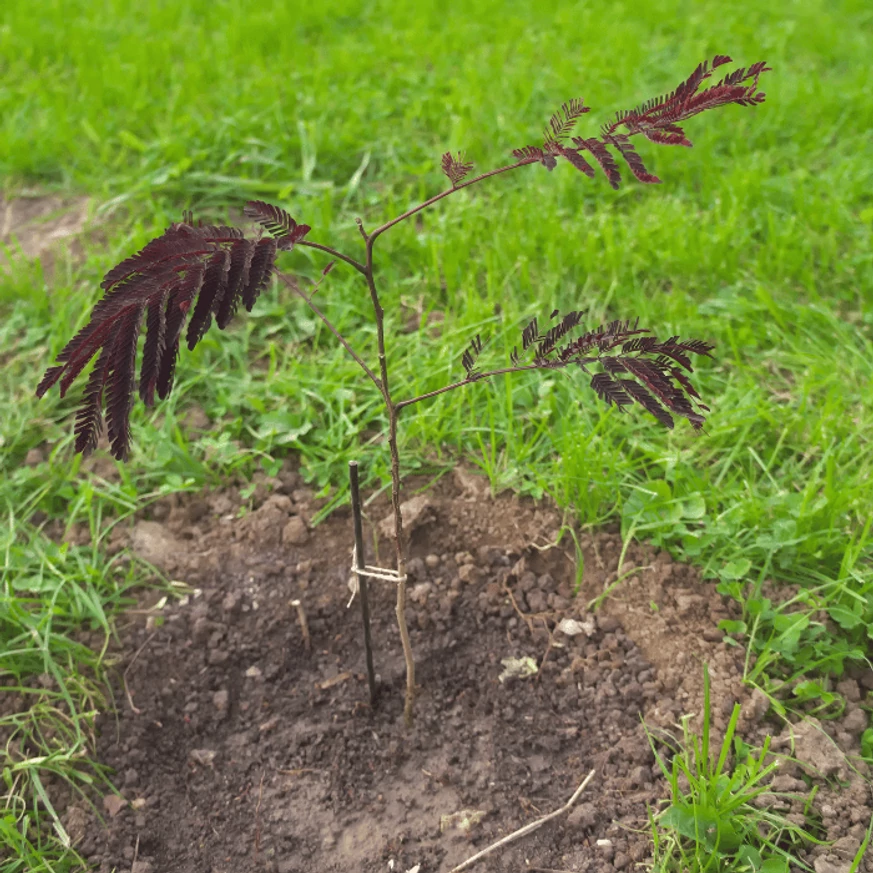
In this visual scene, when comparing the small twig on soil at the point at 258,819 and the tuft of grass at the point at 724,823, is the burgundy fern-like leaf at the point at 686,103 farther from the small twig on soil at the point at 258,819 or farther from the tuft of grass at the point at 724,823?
the small twig on soil at the point at 258,819

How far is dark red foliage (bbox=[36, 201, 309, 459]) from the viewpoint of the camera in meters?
1.31

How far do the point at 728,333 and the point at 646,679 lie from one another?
52.6 inches

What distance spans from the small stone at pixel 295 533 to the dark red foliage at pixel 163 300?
1.16m

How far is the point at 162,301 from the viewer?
1.35 meters

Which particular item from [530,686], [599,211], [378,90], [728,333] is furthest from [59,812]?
[378,90]

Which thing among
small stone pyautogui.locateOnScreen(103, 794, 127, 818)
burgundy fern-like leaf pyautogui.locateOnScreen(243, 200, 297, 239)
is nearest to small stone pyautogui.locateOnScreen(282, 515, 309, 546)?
small stone pyautogui.locateOnScreen(103, 794, 127, 818)

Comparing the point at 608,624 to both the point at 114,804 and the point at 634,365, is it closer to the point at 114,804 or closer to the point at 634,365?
the point at 634,365

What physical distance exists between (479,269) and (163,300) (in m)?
2.09

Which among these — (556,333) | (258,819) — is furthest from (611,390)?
(258,819)

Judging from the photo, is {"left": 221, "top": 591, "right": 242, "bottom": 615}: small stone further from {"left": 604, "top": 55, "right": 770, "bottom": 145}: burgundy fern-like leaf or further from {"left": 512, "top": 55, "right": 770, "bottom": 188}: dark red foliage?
{"left": 604, "top": 55, "right": 770, "bottom": 145}: burgundy fern-like leaf

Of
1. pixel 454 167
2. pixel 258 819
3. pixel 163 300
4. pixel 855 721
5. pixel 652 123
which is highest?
pixel 652 123

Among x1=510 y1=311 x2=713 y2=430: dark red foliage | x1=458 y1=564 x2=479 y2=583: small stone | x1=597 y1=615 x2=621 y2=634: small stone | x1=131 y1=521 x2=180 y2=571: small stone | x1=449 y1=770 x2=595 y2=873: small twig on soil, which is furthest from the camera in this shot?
x1=131 y1=521 x2=180 y2=571: small stone

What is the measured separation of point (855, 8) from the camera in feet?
17.1

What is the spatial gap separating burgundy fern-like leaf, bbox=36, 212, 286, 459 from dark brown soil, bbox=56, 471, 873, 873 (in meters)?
1.05
